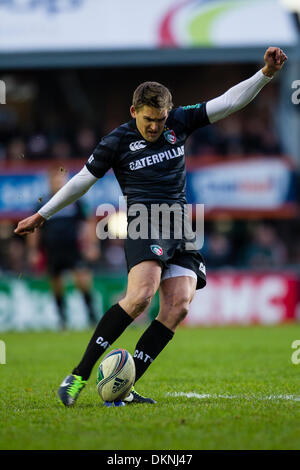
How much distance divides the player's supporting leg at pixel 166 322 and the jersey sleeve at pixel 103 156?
0.88m

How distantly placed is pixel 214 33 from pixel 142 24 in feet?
5.37

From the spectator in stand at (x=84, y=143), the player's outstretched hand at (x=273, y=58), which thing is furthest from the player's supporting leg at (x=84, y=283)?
the player's outstretched hand at (x=273, y=58)

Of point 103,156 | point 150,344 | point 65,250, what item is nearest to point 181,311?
point 150,344

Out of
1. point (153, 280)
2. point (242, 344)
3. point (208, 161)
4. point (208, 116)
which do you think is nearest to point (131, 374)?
point (153, 280)

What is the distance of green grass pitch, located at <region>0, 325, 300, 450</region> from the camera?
3814 millimetres

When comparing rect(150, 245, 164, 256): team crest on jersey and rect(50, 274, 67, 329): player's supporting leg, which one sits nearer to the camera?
→ rect(150, 245, 164, 256): team crest on jersey

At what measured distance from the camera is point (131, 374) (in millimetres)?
5086

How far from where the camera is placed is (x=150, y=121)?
520 cm

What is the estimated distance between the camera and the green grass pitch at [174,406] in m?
3.81

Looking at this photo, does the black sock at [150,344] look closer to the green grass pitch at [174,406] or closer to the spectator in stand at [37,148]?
the green grass pitch at [174,406]

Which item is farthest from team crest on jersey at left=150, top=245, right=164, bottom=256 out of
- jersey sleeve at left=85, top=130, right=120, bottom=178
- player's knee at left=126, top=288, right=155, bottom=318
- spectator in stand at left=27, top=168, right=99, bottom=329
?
spectator in stand at left=27, top=168, right=99, bottom=329

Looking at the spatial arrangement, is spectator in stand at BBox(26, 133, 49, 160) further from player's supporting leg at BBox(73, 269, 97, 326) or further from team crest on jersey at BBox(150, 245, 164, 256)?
team crest on jersey at BBox(150, 245, 164, 256)
